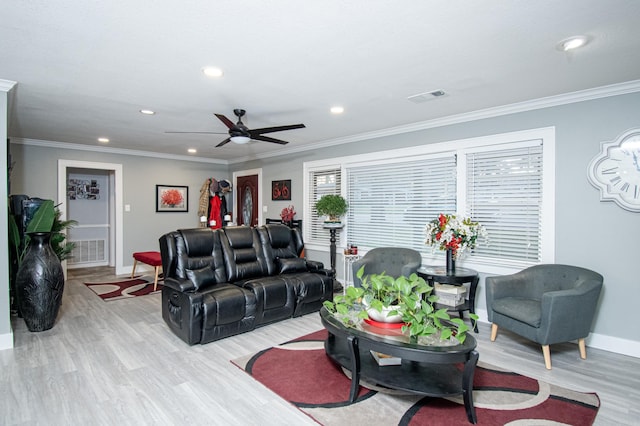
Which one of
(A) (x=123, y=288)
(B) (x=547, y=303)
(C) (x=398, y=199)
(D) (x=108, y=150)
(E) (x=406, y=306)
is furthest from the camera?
(D) (x=108, y=150)

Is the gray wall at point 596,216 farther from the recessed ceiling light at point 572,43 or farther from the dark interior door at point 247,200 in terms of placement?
the dark interior door at point 247,200

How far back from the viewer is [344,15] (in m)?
2.09

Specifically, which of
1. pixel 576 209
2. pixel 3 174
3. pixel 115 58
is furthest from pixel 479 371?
pixel 3 174

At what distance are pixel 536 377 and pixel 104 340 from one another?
3999mm

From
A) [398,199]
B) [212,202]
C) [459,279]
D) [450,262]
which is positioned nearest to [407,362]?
[459,279]

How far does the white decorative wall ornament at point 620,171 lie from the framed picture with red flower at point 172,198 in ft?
23.6

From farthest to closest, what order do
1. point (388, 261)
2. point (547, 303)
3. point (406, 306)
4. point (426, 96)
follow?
point (388, 261), point (426, 96), point (547, 303), point (406, 306)

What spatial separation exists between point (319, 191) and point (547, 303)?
398 cm

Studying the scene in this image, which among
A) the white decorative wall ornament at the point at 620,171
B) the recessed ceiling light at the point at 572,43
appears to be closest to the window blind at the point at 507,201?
the white decorative wall ornament at the point at 620,171

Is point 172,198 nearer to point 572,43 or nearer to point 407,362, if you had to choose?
point 407,362

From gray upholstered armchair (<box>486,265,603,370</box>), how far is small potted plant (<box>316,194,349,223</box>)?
8.21 feet

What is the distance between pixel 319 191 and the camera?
620cm

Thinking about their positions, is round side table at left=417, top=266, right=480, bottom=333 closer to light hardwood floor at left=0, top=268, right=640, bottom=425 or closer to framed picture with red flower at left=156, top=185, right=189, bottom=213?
light hardwood floor at left=0, top=268, right=640, bottom=425

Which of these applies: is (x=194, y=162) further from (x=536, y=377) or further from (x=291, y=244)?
(x=536, y=377)
